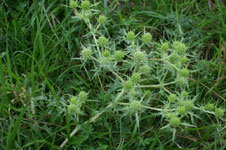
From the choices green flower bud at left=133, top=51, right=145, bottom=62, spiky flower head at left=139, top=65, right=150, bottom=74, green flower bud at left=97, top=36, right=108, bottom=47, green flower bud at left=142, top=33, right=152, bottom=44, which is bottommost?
spiky flower head at left=139, top=65, right=150, bottom=74

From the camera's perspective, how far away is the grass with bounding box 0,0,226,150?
2549 mm

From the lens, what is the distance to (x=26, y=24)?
3271 millimetres

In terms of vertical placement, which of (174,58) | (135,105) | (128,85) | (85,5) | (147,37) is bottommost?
(135,105)

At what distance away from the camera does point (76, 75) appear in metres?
2.91

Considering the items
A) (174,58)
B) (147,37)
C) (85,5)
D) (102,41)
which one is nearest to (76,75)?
(102,41)

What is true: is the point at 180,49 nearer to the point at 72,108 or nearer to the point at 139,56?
the point at 139,56

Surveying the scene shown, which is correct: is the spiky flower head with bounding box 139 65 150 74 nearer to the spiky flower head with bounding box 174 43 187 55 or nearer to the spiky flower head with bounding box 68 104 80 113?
the spiky flower head with bounding box 174 43 187 55

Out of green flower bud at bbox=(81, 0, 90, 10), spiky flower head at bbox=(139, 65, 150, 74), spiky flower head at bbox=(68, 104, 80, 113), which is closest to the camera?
spiky flower head at bbox=(68, 104, 80, 113)

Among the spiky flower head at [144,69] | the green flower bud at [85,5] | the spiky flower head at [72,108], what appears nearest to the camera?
the spiky flower head at [72,108]

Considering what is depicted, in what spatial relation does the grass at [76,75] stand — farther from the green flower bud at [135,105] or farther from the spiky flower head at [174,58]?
the spiky flower head at [174,58]

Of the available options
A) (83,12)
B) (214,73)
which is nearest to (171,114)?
(214,73)

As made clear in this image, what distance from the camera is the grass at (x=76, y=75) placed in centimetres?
255

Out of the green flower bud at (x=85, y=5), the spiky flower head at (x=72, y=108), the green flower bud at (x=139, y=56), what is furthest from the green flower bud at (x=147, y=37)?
the spiky flower head at (x=72, y=108)

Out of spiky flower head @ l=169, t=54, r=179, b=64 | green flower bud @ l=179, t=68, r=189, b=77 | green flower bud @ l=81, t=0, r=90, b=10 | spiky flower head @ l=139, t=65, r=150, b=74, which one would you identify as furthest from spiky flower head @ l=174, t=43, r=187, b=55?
green flower bud @ l=81, t=0, r=90, b=10
